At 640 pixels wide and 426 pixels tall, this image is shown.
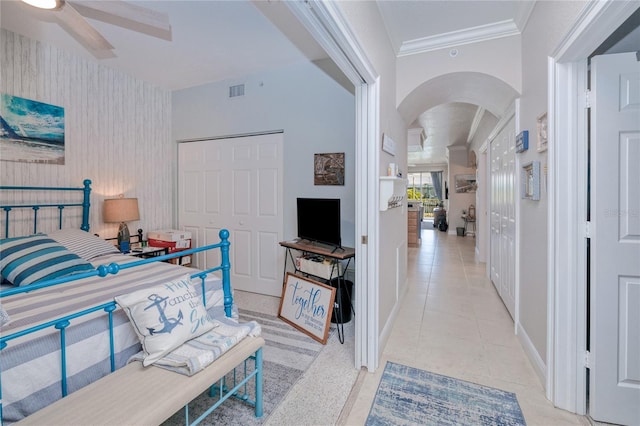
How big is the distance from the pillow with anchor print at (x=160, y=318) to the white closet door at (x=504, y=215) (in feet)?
9.43

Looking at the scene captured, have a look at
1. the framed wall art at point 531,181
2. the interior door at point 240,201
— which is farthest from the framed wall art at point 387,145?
the interior door at point 240,201

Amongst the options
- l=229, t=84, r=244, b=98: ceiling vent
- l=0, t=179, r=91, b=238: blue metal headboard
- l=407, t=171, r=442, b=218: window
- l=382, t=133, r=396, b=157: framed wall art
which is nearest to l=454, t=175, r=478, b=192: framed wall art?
l=407, t=171, r=442, b=218: window

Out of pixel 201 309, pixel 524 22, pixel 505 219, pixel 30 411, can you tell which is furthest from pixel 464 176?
pixel 30 411

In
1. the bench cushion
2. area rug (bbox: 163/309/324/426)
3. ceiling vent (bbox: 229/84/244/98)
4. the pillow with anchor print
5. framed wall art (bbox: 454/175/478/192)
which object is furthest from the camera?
framed wall art (bbox: 454/175/478/192)

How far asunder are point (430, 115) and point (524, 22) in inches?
128

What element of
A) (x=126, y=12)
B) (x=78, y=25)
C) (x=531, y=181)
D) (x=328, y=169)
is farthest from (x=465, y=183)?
(x=78, y=25)

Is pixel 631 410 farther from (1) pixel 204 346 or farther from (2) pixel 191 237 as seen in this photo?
(2) pixel 191 237

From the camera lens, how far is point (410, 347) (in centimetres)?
248

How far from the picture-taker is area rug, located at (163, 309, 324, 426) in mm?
1691

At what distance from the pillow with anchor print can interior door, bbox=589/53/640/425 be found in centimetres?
221

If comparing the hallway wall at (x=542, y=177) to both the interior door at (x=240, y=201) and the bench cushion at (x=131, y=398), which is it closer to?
the bench cushion at (x=131, y=398)

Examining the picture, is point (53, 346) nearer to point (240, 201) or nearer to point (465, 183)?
point (240, 201)

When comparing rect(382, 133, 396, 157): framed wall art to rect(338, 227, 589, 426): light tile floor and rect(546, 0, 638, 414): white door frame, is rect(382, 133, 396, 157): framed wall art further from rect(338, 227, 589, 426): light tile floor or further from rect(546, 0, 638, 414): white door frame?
rect(338, 227, 589, 426): light tile floor

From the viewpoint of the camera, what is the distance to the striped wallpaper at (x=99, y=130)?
280 centimetres
